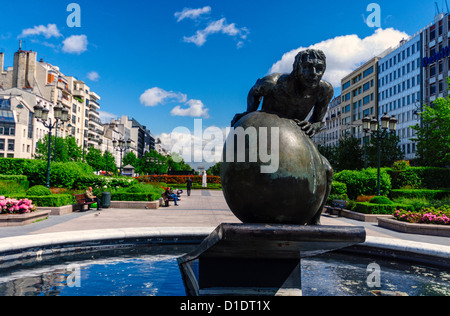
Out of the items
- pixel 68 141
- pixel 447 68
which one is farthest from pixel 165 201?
pixel 447 68

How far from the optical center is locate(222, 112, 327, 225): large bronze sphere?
13.1 feet

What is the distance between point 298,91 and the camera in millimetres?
4707

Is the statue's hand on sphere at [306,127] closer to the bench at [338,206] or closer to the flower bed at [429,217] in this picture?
the flower bed at [429,217]

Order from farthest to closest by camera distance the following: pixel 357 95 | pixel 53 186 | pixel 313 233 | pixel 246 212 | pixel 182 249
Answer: pixel 357 95 → pixel 53 186 → pixel 182 249 → pixel 246 212 → pixel 313 233

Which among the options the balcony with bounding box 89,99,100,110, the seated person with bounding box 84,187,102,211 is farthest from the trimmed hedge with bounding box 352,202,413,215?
the balcony with bounding box 89,99,100,110

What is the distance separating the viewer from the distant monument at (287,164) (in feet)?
13.2

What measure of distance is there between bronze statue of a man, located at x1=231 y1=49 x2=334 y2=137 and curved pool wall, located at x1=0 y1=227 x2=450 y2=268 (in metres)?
4.02

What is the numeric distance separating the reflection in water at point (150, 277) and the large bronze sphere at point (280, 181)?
1.49 m

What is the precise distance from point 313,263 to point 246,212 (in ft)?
11.0

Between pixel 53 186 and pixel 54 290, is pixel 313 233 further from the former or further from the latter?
pixel 53 186

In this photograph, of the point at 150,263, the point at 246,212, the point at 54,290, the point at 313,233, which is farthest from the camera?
the point at 150,263

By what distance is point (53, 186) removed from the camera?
76.6 feet

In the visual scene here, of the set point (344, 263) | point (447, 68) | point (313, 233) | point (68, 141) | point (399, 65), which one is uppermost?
point (399, 65)
